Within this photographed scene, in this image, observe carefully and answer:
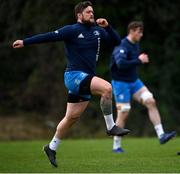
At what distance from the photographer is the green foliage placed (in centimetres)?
2328

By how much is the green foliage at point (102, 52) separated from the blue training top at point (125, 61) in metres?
8.90

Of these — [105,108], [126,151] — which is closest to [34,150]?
[126,151]

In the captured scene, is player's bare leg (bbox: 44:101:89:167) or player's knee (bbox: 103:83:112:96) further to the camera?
player's bare leg (bbox: 44:101:89:167)

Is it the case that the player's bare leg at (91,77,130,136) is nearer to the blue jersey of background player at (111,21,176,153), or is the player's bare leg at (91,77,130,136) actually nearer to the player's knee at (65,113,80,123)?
the player's knee at (65,113,80,123)

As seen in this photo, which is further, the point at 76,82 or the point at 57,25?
the point at 57,25

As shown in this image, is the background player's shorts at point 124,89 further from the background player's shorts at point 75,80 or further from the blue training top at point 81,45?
the background player's shorts at point 75,80

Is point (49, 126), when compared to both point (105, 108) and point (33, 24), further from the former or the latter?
point (105, 108)

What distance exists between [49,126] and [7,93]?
2261 millimetres

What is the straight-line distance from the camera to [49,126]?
2427 centimetres

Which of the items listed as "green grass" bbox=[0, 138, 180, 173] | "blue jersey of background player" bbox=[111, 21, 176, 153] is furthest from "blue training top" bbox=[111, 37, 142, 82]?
"green grass" bbox=[0, 138, 180, 173]

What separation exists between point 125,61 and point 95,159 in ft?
8.00

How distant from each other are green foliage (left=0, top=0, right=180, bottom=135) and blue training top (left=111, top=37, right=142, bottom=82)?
29.2 ft

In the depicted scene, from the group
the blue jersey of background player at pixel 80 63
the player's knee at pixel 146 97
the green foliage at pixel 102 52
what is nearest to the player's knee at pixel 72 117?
the blue jersey of background player at pixel 80 63

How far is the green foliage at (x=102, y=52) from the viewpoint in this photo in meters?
23.3
